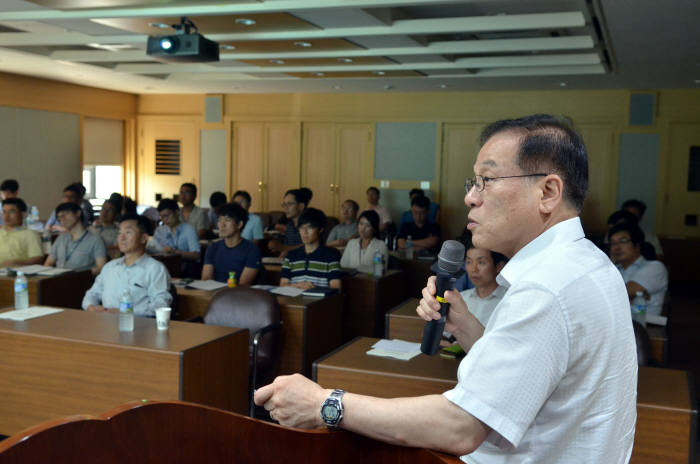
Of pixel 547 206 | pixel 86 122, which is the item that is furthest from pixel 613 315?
pixel 86 122

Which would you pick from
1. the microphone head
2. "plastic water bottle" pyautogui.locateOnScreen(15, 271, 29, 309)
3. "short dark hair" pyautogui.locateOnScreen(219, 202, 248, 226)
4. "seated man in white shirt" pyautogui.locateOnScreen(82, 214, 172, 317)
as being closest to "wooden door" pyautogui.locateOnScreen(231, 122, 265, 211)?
"short dark hair" pyautogui.locateOnScreen(219, 202, 248, 226)

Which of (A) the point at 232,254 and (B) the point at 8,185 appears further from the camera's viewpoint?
(B) the point at 8,185

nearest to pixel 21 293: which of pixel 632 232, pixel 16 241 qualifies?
pixel 16 241

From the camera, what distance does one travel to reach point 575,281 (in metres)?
1.01

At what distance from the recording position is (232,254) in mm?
5438

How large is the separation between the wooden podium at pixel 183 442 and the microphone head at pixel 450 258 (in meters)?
0.56

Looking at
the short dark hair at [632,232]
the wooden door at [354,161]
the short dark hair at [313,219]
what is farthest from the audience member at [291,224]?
the short dark hair at [632,232]

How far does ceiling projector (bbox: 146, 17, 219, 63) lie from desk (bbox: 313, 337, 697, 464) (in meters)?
3.40

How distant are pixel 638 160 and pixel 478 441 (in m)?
9.55

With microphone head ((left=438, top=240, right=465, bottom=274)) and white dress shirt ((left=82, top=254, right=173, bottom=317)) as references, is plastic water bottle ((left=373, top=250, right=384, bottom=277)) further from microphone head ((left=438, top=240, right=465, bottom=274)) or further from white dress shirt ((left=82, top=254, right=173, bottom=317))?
microphone head ((left=438, top=240, right=465, bottom=274))

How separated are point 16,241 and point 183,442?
5.88 m

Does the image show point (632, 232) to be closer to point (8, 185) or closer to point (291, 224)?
point (291, 224)

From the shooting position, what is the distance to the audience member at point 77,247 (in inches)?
228

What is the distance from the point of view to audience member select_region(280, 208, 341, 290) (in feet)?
17.1
